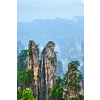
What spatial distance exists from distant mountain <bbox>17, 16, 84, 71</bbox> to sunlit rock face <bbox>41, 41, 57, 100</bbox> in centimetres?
1344

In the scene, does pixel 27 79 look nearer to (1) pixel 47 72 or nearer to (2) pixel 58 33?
(1) pixel 47 72

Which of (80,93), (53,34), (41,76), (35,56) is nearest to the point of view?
(80,93)

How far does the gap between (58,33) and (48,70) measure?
18844 mm

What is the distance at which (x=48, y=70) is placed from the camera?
10.7 m

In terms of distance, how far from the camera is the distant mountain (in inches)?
1011

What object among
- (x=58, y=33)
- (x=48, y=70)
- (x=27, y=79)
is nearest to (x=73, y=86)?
(x=27, y=79)

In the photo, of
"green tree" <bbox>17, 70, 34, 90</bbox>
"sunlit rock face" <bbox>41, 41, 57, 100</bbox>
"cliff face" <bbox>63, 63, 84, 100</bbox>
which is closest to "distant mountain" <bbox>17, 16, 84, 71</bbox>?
"sunlit rock face" <bbox>41, 41, 57, 100</bbox>

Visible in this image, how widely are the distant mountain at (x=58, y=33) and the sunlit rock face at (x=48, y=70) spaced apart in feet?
44.1

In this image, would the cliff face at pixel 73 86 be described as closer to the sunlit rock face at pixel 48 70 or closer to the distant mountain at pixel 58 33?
the sunlit rock face at pixel 48 70

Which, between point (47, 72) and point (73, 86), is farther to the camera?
point (47, 72)
